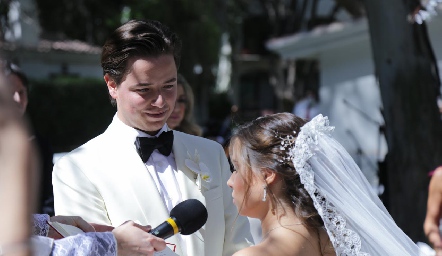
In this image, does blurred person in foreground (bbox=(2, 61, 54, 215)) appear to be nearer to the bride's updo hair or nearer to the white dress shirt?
the white dress shirt

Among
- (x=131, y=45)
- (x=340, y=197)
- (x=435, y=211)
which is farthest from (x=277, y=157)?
(x=435, y=211)

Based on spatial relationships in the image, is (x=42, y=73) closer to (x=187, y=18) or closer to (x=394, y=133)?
(x=187, y=18)

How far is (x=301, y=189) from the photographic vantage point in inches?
103

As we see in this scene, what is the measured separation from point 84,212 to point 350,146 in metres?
11.7

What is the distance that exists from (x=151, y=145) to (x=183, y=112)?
242cm

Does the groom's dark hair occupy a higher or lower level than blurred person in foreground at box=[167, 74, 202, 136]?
higher

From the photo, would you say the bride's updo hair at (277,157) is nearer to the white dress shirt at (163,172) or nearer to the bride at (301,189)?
the bride at (301,189)

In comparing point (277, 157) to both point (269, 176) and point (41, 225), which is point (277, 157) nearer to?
point (269, 176)

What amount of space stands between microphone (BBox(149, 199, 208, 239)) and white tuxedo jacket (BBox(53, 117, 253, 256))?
0.42 metres

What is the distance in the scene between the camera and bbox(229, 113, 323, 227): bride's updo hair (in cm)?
261

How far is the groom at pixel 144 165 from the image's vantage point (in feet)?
9.57

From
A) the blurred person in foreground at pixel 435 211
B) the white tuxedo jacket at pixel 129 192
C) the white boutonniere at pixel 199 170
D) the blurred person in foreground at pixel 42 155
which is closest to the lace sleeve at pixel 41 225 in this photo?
the white tuxedo jacket at pixel 129 192

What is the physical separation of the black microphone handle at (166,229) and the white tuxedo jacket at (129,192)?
53 cm

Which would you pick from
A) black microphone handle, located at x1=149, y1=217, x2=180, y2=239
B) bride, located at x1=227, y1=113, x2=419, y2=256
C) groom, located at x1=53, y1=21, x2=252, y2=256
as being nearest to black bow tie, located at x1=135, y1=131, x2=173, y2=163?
groom, located at x1=53, y1=21, x2=252, y2=256
